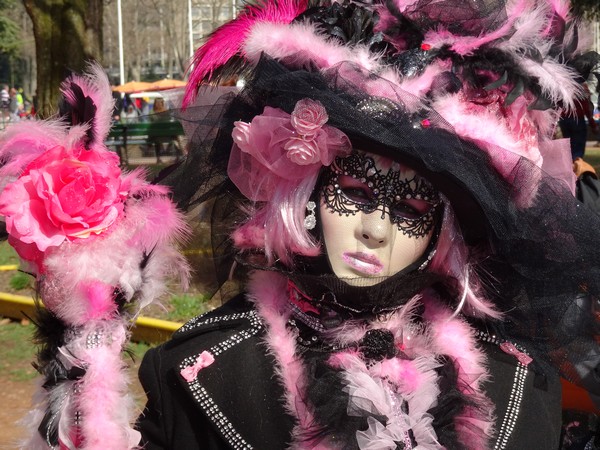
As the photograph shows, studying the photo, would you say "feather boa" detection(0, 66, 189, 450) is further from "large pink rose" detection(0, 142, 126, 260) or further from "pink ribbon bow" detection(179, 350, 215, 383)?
"pink ribbon bow" detection(179, 350, 215, 383)

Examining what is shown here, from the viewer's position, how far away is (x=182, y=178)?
2.10 m

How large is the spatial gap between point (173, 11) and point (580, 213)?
107 feet

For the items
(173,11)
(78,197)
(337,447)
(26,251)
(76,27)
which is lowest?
(173,11)

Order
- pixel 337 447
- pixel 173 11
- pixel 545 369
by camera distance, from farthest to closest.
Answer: pixel 173 11 < pixel 545 369 < pixel 337 447

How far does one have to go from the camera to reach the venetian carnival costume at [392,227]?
6.09ft

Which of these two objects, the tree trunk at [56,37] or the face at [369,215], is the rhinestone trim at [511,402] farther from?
the tree trunk at [56,37]

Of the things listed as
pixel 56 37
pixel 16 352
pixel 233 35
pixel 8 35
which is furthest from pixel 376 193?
pixel 8 35

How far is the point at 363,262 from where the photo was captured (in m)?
1.91

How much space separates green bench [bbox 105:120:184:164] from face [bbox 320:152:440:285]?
1.98 ft

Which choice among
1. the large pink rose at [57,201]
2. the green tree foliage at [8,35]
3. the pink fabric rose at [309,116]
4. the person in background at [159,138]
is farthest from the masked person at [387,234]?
the green tree foliage at [8,35]

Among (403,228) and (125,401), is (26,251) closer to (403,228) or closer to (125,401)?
(125,401)

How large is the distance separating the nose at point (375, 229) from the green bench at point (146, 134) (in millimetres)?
678

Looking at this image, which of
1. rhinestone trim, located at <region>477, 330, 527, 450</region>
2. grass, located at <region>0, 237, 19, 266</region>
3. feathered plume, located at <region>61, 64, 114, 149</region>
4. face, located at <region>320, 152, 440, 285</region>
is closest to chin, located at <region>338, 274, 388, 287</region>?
face, located at <region>320, 152, 440, 285</region>

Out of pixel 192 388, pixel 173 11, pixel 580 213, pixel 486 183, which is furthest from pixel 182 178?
pixel 173 11
